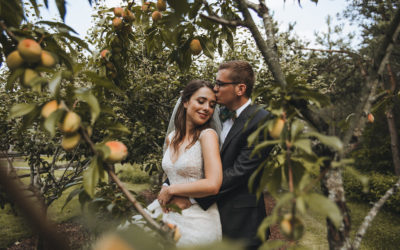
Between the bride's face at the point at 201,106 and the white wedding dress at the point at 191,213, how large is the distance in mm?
208

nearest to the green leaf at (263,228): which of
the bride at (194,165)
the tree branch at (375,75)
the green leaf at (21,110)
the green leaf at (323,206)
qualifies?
the green leaf at (323,206)

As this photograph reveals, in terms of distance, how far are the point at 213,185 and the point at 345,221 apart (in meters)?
1.05

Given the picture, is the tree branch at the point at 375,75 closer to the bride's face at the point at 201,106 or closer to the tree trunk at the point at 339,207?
the tree trunk at the point at 339,207

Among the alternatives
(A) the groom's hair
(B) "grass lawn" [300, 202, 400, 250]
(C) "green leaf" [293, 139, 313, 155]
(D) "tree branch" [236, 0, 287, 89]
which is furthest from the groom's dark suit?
(B) "grass lawn" [300, 202, 400, 250]

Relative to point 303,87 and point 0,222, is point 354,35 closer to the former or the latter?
point 303,87

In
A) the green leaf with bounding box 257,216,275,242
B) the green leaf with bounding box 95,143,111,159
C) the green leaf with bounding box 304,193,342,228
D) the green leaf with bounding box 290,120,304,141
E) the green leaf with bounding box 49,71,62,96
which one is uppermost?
the green leaf with bounding box 49,71,62,96

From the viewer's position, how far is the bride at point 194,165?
180cm

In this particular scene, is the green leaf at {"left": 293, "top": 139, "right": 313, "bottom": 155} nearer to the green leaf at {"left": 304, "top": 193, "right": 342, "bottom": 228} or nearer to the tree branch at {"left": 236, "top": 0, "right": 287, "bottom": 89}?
the green leaf at {"left": 304, "top": 193, "right": 342, "bottom": 228}

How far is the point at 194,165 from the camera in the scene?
2.11 m

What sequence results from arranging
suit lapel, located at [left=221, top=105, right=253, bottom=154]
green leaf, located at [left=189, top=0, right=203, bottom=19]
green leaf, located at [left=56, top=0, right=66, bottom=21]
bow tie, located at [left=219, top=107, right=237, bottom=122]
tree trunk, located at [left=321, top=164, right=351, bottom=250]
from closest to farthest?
tree trunk, located at [left=321, top=164, right=351, bottom=250]
green leaf, located at [left=56, top=0, right=66, bottom=21]
green leaf, located at [left=189, top=0, right=203, bottom=19]
suit lapel, located at [left=221, top=105, right=253, bottom=154]
bow tie, located at [left=219, top=107, right=237, bottom=122]

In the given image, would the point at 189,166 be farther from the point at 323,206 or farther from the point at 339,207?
the point at 323,206

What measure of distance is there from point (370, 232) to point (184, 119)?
254 inches

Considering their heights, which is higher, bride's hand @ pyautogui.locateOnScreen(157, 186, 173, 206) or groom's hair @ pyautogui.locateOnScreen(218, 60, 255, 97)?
groom's hair @ pyautogui.locateOnScreen(218, 60, 255, 97)

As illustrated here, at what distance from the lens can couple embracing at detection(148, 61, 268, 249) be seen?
6.09 feet
